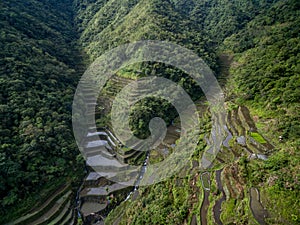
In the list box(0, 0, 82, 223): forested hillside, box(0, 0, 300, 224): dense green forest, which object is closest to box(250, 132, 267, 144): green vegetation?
box(0, 0, 300, 224): dense green forest

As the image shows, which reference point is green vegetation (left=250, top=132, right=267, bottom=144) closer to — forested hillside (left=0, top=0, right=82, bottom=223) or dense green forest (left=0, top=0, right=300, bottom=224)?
dense green forest (left=0, top=0, right=300, bottom=224)

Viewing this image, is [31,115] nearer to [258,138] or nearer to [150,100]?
[150,100]

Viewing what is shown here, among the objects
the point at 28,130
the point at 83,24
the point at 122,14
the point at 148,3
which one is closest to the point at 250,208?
the point at 28,130

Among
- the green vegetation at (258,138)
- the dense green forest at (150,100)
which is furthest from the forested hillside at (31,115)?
the green vegetation at (258,138)

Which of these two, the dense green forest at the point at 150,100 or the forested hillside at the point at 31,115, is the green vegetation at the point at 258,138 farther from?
the forested hillside at the point at 31,115

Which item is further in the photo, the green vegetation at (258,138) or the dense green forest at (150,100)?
the green vegetation at (258,138)

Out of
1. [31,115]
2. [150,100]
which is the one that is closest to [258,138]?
[150,100]
